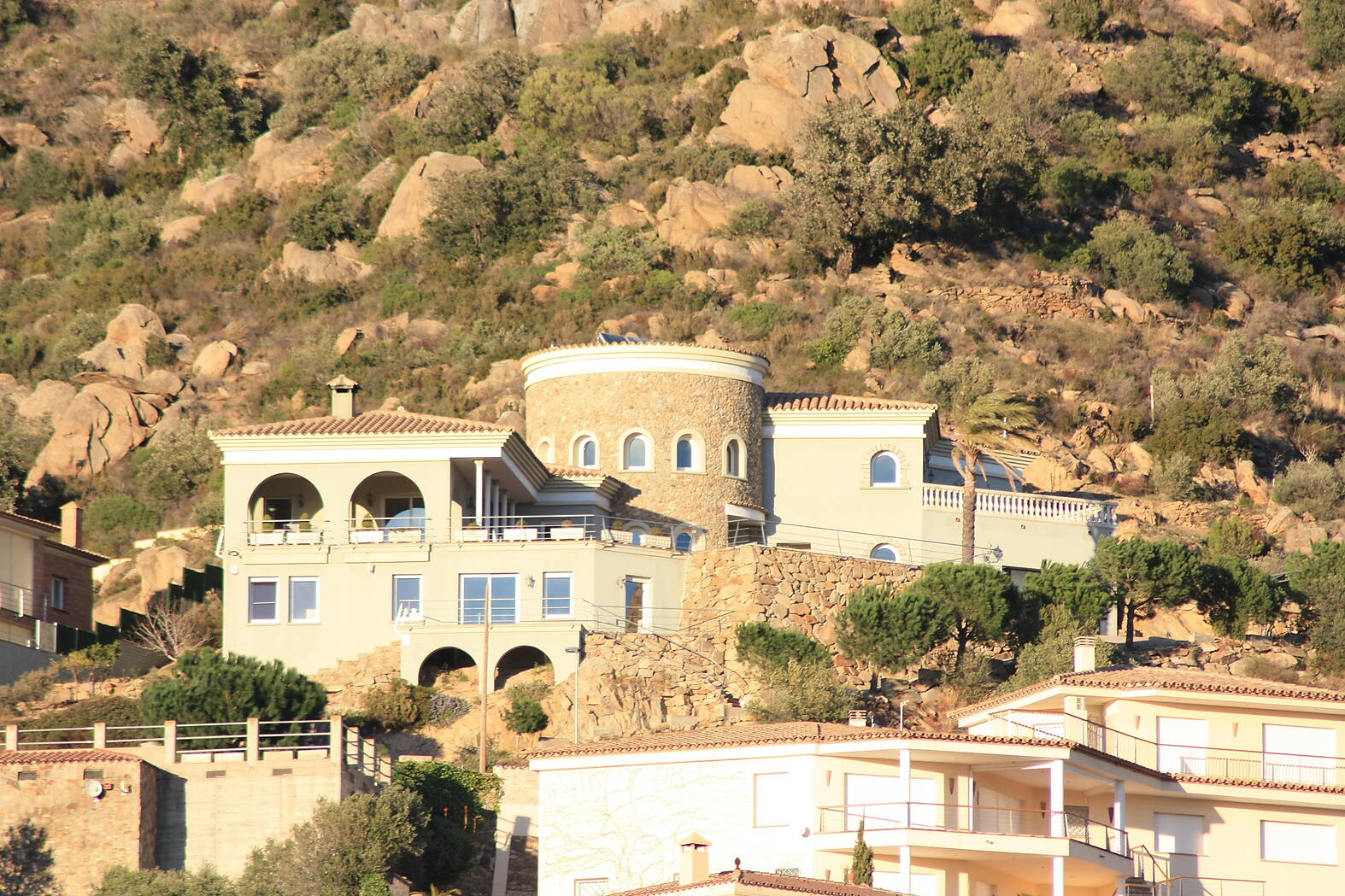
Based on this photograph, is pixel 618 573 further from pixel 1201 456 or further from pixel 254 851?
pixel 1201 456

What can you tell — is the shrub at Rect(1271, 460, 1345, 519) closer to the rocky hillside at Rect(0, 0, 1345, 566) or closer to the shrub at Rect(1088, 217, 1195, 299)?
the rocky hillside at Rect(0, 0, 1345, 566)

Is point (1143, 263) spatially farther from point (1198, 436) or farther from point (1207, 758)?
point (1207, 758)

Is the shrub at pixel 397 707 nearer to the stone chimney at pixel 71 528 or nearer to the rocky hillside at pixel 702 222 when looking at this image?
the stone chimney at pixel 71 528

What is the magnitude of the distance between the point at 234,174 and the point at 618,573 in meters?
54.8

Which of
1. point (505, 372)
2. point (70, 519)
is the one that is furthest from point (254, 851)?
point (505, 372)

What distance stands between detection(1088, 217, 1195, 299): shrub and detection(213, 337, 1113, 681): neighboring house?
2540cm

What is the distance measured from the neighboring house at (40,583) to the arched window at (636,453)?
1498 centimetres

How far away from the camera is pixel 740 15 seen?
9825 cm

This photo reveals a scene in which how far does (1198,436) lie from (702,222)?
25.1 metres

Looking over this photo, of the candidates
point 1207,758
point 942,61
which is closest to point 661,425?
point 1207,758

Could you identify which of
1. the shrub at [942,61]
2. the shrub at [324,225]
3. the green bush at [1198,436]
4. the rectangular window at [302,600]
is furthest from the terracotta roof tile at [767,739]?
the shrub at [942,61]

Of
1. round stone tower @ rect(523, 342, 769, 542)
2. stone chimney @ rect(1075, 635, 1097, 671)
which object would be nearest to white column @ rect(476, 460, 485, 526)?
round stone tower @ rect(523, 342, 769, 542)

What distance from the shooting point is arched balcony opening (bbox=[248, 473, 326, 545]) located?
45.6 metres

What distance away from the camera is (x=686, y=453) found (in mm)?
50969
